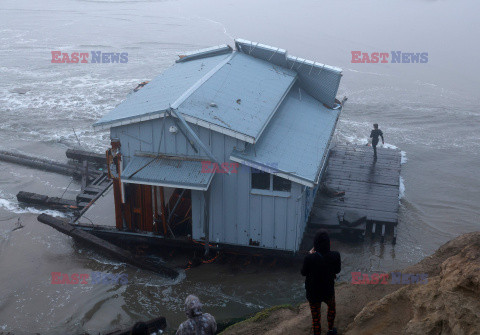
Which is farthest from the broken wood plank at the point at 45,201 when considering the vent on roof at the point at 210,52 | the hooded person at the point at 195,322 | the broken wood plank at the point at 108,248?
the hooded person at the point at 195,322

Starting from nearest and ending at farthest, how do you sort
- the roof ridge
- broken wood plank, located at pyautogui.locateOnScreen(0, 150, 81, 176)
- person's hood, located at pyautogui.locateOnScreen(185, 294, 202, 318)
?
person's hood, located at pyautogui.locateOnScreen(185, 294, 202, 318) < the roof ridge < broken wood plank, located at pyautogui.locateOnScreen(0, 150, 81, 176)

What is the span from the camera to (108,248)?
520 inches

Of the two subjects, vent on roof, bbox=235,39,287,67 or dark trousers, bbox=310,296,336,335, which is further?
vent on roof, bbox=235,39,287,67

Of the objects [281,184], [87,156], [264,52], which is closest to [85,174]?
[87,156]

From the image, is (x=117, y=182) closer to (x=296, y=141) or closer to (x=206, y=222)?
(x=206, y=222)

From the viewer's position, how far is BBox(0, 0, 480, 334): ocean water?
41.1 feet

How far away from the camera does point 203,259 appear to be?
13.3 metres

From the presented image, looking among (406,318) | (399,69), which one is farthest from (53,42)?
(406,318)

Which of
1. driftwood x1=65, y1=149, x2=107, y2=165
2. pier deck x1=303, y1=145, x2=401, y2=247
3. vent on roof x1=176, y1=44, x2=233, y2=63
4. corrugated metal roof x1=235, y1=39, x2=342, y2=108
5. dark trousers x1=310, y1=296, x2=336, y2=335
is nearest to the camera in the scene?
dark trousers x1=310, y1=296, x2=336, y2=335

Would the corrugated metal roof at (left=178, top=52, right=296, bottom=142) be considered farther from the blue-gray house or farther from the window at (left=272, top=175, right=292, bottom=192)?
the window at (left=272, top=175, right=292, bottom=192)

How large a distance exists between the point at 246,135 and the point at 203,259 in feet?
12.8

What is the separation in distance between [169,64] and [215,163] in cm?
2695

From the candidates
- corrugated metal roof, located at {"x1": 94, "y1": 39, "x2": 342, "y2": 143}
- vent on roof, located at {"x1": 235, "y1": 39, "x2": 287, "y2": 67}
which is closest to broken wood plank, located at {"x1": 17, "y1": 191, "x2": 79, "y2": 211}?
corrugated metal roof, located at {"x1": 94, "y1": 39, "x2": 342, "y2": 143}

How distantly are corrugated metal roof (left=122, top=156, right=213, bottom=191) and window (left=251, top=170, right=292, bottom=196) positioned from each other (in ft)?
3.87
